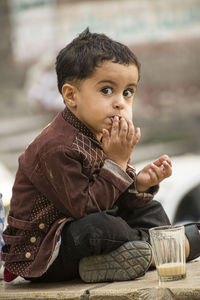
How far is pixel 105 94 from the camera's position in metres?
2.43

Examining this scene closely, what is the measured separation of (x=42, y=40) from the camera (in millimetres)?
9281

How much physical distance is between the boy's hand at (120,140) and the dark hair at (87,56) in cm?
22

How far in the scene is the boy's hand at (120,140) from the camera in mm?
2344

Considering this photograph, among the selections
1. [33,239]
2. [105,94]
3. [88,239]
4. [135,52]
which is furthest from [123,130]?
[135,52]

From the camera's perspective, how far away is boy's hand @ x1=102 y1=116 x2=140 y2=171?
2.34 m

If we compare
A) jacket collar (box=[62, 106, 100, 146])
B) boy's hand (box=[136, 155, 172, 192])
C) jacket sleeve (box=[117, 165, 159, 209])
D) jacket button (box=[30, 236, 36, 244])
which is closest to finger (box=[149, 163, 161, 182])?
boy's hand (box=[136, 155, 172, 192])

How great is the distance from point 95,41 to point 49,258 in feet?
2.62

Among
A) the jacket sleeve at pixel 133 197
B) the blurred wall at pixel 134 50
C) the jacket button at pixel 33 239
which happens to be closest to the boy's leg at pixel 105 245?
the jacket button at pixel 33 239

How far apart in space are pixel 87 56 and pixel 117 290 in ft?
2.74

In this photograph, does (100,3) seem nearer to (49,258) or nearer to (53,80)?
(53,80)

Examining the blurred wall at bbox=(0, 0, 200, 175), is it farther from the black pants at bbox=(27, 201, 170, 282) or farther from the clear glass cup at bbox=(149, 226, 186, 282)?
the clear glass cup at bbox=(149, 226, 186, 282)

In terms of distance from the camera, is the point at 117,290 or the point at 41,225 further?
the point at 41,225

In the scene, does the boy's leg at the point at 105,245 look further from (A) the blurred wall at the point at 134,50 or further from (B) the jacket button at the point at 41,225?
(A) the blurred wall at the point at 134,50

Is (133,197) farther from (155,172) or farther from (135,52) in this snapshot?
(135,52)
